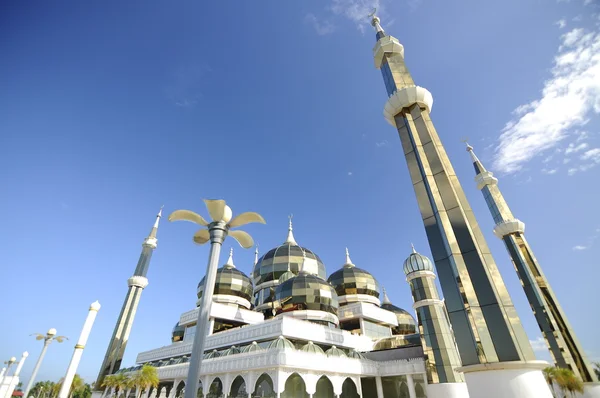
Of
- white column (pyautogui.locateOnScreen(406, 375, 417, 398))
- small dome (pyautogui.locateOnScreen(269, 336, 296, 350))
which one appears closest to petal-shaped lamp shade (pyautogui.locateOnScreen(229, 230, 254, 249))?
small dome (pyautogui.locateOnScreen(269, 336, 296, 350))

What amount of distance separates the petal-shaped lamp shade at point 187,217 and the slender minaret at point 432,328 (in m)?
20.6

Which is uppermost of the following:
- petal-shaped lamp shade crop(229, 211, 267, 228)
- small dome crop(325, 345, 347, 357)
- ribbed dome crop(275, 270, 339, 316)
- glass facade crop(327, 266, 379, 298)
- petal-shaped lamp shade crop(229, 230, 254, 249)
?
glass facade crop(327, 266, 379, 298)

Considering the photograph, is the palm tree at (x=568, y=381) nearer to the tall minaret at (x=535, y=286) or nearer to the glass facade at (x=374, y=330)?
the tall minaret at (x=535, y=286)

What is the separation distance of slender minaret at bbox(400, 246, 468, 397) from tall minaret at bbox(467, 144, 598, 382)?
809cm

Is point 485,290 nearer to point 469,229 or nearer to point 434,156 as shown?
point 469,229

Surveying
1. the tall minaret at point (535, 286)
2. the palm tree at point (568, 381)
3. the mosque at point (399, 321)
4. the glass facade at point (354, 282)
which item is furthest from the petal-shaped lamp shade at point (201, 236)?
the glass facade at point (354, 282)

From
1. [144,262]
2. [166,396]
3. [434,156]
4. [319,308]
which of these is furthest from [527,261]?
[144,262]

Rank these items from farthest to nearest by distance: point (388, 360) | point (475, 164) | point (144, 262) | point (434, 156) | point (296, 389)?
1. point (144, 262)
2. point (475, 164)
3. point (388, 360)
4. point (296, 389)
5. point (434, 156)

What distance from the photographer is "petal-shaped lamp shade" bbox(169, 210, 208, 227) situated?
30.7 feet

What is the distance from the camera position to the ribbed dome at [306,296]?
30.3m

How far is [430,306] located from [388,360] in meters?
6.92

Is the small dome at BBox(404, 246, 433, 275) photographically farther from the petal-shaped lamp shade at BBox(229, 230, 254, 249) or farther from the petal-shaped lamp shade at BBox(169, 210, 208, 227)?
the petal-shaped lamp shade at BBox(169, 210, 208, 227)

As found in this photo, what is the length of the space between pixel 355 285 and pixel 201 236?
33358 millimetres

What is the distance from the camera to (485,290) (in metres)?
11.2
